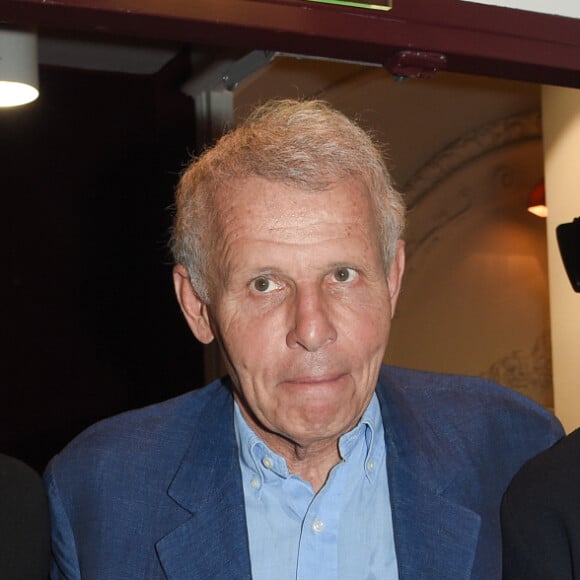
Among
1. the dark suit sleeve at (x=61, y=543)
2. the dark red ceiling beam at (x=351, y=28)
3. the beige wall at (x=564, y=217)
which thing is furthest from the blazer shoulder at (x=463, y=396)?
the beige wall at (x=564, y=217)

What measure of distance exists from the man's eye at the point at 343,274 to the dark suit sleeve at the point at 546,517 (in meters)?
0.36

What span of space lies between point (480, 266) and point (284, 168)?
4321mm

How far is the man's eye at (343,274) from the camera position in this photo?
57.7 inches

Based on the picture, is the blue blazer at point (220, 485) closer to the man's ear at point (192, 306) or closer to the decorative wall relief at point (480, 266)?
the man's ear at point (192, 306)

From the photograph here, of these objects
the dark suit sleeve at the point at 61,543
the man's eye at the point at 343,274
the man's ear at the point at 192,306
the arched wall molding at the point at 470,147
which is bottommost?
the arched wall molding at the point at 470,147

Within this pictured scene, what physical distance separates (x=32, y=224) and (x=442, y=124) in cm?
232

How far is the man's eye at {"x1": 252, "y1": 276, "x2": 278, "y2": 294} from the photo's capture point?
1.46m

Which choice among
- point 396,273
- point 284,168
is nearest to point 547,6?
point 396,273

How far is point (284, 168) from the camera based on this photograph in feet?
4.85

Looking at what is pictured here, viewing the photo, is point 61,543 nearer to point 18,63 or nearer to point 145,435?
point 145,435

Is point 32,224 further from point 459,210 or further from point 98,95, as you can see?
point 459,210

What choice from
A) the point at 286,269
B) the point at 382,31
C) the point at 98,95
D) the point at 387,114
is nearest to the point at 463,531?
the point at 286,269

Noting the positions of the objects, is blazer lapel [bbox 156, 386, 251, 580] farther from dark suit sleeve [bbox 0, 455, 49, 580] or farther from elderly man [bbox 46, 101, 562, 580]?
dark suit sleeve [bbox 0, 455, 49, 580]

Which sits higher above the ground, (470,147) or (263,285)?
(263,285)
